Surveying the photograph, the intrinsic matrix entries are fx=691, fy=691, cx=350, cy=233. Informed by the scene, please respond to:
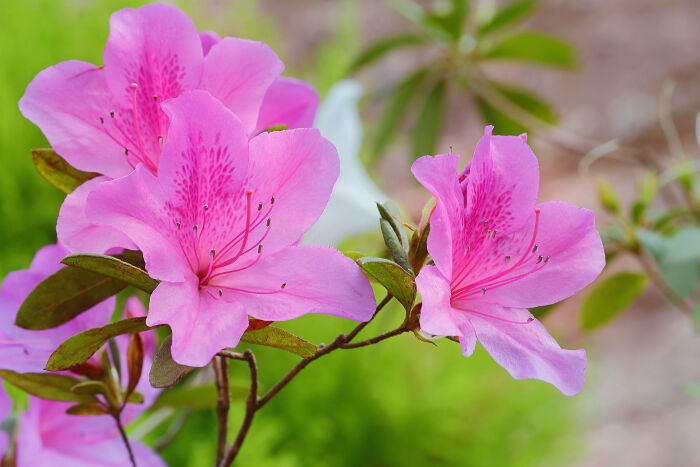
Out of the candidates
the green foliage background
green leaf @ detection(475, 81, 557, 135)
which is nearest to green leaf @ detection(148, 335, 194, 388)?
green leaf @ detection(475, 81, 557, 135)

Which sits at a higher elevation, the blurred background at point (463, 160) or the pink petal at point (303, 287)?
the pink petal at point (303, 287)

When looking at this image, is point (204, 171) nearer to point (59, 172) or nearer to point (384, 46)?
point (59, 172)

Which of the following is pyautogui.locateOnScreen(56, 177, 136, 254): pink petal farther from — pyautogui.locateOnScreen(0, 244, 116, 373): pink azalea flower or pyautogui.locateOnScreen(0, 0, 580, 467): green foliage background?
pyautogui.locateOnScreen(0, 0, 580, 467): green foliage background

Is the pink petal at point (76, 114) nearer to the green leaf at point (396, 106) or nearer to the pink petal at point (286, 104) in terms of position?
the pink petal at point (286, 104)

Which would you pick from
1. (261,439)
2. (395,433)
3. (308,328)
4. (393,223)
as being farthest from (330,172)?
(395,433)

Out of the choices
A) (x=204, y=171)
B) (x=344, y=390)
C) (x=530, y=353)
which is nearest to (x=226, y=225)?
(x=204, y=171)

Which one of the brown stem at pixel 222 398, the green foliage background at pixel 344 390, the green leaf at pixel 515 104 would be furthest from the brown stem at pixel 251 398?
the green foliage background at pixel 344 390

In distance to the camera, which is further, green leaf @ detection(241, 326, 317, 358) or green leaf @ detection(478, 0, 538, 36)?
green leaf @ detection(478, 0, 538, 36)
